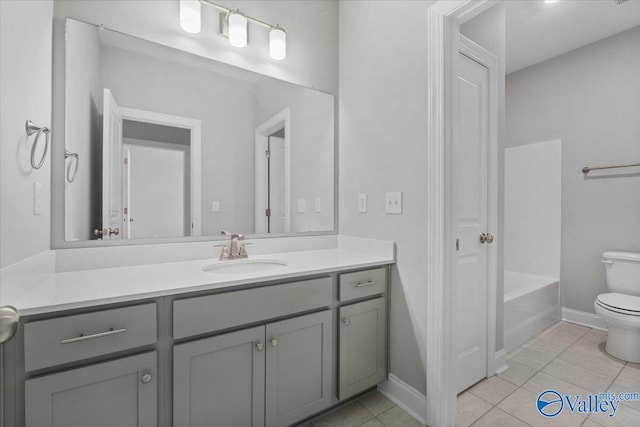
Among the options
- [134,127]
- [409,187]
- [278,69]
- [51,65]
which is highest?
[278,69]

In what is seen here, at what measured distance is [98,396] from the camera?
3.01ft

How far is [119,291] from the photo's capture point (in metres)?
0.97

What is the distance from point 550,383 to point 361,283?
1465 millimetres

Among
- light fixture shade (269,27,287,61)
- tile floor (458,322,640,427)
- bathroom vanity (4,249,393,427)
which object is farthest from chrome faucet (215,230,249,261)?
tile floor (458,322,640,427)

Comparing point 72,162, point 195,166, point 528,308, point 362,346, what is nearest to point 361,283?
point 362,346

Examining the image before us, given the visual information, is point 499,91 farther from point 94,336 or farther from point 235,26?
point 94,336

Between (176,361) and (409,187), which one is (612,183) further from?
(176,361)

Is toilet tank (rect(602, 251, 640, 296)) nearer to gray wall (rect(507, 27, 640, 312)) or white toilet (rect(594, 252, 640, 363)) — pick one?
white toilet (rect(594, 252, 640, 363))

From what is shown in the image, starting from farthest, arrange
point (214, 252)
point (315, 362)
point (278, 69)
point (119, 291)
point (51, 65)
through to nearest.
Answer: point (278, 69) < point (214, 252) < point (315, 362) < point (51, 65) < point (119, 291)

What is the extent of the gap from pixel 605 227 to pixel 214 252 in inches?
133

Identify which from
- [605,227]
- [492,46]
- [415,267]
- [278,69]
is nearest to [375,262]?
[415,267]

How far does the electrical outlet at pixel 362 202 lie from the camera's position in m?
1.87

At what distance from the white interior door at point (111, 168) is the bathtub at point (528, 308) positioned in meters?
2.61

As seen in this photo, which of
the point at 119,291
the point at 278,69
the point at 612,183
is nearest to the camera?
the point at 119,291
